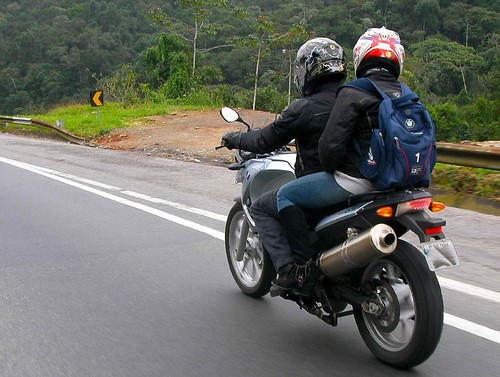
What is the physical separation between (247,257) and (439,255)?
203cm

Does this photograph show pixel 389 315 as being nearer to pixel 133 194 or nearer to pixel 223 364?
pixel 223 364

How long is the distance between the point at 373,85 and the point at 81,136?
18.8 metres

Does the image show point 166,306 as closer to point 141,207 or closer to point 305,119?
point 305,119

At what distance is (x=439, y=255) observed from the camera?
11.2 ft

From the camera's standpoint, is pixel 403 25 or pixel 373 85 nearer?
pixel 373 85

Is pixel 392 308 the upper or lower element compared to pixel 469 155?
lower

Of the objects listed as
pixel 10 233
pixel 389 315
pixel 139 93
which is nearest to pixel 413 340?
pixel 389 315

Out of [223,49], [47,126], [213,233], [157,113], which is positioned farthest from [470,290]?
[223,49]

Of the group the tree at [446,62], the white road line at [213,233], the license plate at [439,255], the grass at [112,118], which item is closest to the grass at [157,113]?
the grass at [112,118]

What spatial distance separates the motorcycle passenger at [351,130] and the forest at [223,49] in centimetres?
2701

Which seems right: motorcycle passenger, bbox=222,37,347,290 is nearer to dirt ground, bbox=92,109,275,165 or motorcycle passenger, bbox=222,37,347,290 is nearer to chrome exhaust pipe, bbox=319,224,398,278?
chrome exhaust pipe, bbox=319,224,398,278

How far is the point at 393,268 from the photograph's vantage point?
12.0ft

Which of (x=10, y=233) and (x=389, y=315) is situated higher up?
(x=389, y=315)

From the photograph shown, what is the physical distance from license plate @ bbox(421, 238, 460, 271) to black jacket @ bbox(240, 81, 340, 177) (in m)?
0.94
